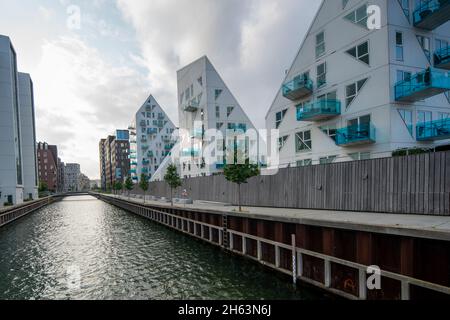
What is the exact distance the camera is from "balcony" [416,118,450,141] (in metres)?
17.7

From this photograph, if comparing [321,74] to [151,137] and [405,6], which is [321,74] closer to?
[405,6]

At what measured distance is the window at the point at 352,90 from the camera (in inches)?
780

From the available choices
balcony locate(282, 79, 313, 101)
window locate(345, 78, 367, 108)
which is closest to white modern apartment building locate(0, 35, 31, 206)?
balcony locate(282, 79, 313, 101)

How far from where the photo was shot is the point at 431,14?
1789 cm

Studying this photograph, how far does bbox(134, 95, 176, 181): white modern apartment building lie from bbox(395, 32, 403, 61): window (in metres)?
75.0

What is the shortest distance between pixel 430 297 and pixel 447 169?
6339 mm

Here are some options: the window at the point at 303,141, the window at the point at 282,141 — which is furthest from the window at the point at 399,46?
the window at the point at 282,141

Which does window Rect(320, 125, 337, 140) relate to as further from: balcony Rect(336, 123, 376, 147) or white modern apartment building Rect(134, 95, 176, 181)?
white modern apartment building Rect(134, 95, 176, 181)

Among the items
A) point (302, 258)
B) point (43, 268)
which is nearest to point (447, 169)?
point (302, 258)

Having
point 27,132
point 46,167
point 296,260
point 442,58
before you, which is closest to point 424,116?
point 442,58

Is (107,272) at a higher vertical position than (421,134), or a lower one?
lower

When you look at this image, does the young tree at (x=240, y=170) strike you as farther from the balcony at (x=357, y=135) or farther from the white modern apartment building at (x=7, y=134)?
the white modern apartment building at (x=7, y=134)
